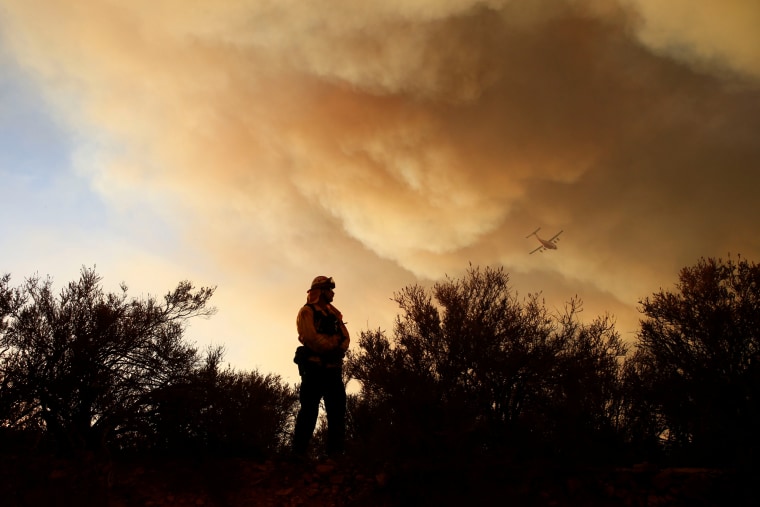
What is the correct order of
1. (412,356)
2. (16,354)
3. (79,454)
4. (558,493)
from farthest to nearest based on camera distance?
(412,356), (16,354), (79,454), (558,493)

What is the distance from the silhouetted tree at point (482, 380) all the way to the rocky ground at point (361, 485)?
1.38 ft

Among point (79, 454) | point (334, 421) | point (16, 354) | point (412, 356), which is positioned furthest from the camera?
point (412, 356)

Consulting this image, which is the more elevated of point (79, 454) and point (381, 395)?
point (381, 395)

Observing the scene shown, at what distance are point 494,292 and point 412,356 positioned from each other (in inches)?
104

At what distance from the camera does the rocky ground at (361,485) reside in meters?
4.51

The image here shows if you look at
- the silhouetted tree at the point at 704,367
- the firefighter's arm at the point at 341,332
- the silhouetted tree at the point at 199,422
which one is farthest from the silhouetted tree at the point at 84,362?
the silhouetted tree at the point at 704,367

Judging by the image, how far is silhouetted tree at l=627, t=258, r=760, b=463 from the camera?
245 inches

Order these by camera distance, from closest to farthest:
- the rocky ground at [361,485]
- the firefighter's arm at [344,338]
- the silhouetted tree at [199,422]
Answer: the rocky ground at [361,485] < the silhouetted tree at [199,422] < the firefighter's arm at [344,338]

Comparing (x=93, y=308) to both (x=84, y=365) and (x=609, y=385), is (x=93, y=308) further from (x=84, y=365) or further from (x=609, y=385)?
(x=609, y=385)

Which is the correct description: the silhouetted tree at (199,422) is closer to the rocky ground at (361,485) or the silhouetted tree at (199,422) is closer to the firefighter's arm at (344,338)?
the rocky ground at (361,485)

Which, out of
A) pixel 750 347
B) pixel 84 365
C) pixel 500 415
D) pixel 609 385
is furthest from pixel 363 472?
pixel 750 347

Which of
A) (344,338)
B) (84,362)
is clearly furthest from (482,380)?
(84,362)

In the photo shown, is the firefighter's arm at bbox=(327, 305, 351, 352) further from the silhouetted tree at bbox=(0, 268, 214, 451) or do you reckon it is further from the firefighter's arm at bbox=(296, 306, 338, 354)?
the silhouetted tree at bbox=(0, 268, 214, 451)

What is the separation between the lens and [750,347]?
8398mm
